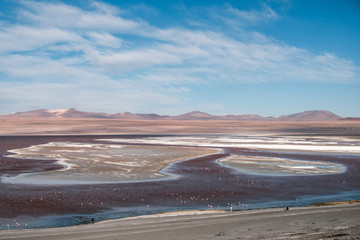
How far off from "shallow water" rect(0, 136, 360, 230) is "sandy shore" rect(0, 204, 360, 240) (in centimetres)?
196

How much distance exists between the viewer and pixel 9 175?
61.6 ft

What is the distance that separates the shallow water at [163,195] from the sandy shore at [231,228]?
1.96 metres

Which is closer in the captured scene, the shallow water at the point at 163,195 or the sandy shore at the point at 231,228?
the sandy shore at the point at 231,228

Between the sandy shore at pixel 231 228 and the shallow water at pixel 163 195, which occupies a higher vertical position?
the sandy shore at pixel 231 228

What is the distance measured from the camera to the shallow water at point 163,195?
37.4 ft

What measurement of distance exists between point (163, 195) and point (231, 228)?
673 centimetres

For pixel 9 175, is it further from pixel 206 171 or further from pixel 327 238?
pixel 327 238

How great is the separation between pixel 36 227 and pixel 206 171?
13114 millimetres

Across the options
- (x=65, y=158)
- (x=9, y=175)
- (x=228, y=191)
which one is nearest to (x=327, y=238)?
(x=228, y=191)

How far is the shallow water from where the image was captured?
1141cm

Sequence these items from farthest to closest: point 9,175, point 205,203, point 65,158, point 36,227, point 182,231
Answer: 1. point 65,158
2. point 9,175
3. point 205,203
4. point 36,227
5. point 182,231

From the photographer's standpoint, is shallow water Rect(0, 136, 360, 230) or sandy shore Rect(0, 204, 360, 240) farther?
shallow water Rect(0, 136, 360, 230)

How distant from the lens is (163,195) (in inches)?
570

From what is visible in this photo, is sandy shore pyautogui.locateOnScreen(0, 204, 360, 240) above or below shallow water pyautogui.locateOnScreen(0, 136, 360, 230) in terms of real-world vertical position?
above
